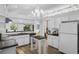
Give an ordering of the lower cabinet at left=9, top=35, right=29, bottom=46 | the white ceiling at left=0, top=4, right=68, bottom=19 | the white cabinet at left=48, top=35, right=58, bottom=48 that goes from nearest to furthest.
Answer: the white ceiling at left=0, top=4, right=68, bottom=19 < the lower cabinet at left=9, top=35, right=29, bottom=46 < the white cabinet at left=48, top=35, right=58, bottom=48

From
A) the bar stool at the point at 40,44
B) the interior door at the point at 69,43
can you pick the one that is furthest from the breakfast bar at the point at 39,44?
the interior door at the point at 69,43

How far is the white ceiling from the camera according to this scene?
6.27 feet

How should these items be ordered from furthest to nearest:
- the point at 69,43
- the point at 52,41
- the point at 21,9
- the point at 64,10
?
the point at 52,41
the point at 69,43
the point at 64,10
the point at 21,9

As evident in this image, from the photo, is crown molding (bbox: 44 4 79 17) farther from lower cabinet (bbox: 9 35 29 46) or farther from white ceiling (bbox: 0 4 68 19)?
lower cabinet (bbox: 9 35 29 46)

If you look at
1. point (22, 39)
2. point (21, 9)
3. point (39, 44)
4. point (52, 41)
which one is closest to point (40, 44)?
point (39, 44)

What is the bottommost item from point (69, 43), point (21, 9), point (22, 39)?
point (69, 43)

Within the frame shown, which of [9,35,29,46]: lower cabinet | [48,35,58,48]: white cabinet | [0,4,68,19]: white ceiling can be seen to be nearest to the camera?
[0,4,68,19]: white ceiling

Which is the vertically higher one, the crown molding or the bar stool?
the crown molding

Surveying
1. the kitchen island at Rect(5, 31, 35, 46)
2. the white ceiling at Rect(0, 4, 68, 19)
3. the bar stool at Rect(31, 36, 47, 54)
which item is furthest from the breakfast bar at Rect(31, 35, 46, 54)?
the white ceiling at Rect(0, 4, 68, 19)

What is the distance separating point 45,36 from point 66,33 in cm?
107

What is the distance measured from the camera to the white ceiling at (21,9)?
191 cm

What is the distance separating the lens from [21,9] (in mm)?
1962

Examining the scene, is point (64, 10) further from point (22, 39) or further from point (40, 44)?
point (22, 39)
